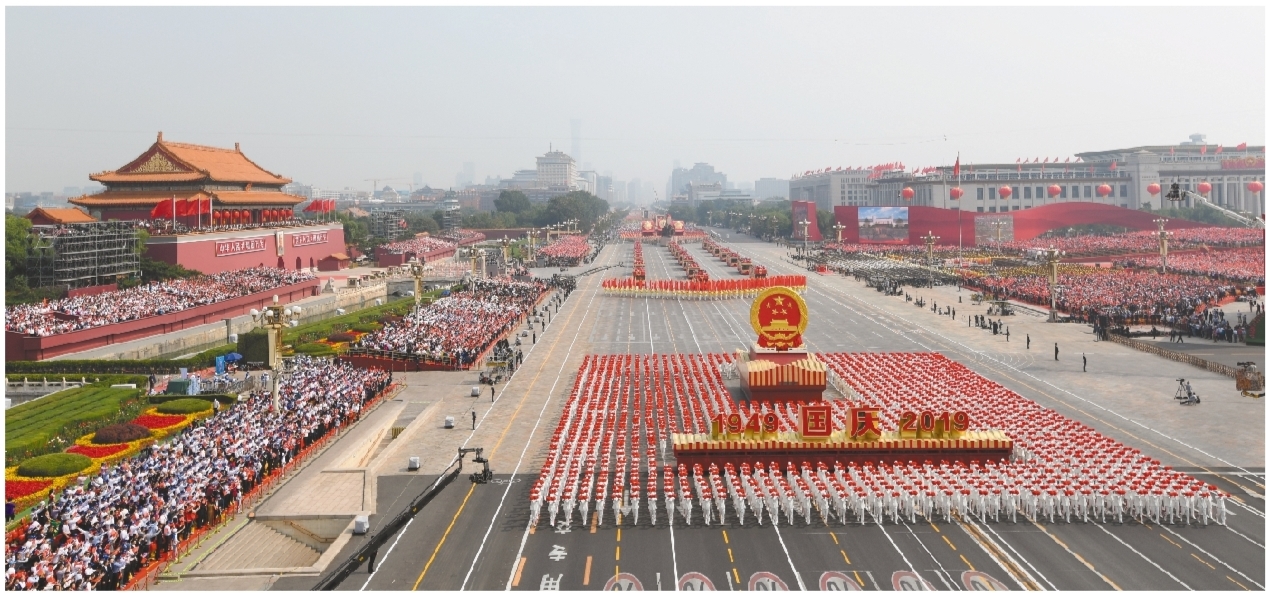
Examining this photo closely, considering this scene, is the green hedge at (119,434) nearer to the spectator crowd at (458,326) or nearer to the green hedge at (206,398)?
the green hedge at (206,398)

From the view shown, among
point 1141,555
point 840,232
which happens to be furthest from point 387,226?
point 1141,555

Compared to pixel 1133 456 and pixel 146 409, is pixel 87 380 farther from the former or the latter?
pixel 1133 456

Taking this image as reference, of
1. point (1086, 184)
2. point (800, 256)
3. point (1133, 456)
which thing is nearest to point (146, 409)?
point (1133, 456)

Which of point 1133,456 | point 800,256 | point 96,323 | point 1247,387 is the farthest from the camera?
point 800,256

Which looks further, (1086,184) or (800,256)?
(1086,184)

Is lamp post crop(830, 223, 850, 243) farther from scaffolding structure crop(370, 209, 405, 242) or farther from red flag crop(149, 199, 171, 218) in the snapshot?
red flag crop(149, 199, 171, 218)

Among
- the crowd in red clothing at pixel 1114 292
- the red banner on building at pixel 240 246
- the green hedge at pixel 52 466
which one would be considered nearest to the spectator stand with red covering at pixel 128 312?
the red banner on building at pixel 240 246

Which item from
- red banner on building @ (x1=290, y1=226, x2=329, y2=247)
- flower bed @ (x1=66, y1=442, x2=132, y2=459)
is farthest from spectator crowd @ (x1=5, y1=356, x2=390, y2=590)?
red banner on building @ (x1=290, y1=226, x2=329, y2=247)
